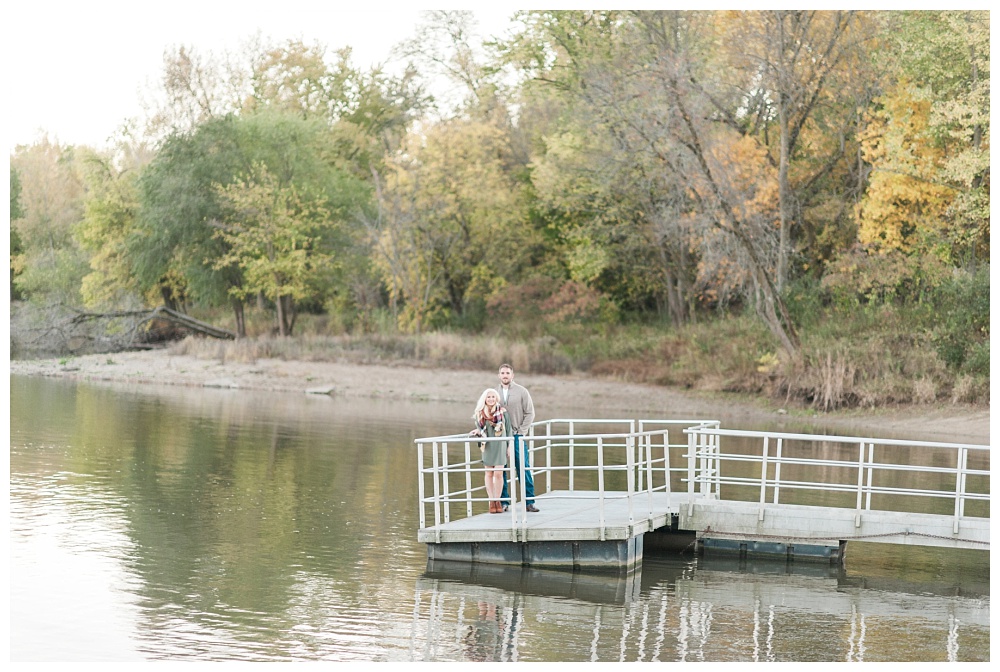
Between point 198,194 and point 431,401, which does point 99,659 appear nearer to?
point 431,401

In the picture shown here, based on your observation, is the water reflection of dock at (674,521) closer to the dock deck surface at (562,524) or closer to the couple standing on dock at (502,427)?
the dock deck surface at (562,524)

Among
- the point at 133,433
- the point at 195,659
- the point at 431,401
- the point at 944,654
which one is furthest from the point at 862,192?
the point at 195,659

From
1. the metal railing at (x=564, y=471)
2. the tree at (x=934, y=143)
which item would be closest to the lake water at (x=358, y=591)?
the metal railing at (x=564, y=471)

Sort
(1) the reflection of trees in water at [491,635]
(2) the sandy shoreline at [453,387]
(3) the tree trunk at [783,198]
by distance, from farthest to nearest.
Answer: (3) the tree trunk at [783,198] < (2) the sandy shoreline at [453,387] < (1) the reflection of trees in water at [491,635]

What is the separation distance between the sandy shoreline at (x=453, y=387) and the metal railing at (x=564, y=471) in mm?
4403

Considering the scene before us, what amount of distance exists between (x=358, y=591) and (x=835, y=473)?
632 inches

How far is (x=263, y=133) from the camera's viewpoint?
60812 millimetres

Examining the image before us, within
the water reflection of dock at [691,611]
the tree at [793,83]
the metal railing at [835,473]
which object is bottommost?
the water reflection of dock at [691,611]

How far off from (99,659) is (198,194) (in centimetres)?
5034

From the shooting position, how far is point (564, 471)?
1107 inches

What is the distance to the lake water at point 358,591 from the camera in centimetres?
1234

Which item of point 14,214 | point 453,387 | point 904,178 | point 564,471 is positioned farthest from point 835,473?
point 14,214

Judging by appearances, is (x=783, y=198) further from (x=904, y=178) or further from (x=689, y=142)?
(x=689, y=142)

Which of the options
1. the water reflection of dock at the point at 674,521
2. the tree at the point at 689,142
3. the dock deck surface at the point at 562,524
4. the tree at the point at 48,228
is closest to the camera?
the dock deck surface at the point at 562,524
